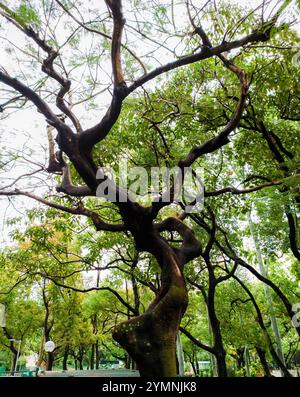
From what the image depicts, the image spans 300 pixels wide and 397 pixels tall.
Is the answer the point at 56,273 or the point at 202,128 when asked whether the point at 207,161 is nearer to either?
the point at 202,128

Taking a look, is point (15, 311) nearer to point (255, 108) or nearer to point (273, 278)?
point (273, 278)

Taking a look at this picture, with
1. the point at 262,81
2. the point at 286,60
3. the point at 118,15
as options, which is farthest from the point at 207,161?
the point at 118,15

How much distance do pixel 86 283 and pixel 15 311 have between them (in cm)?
503

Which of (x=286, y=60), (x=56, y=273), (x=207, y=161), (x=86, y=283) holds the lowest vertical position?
(x=56, y=273)

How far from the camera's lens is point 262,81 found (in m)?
6.60

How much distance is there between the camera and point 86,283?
23469 millimetres

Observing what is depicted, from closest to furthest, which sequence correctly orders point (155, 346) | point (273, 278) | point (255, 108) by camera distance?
point (155, 346) → point (255, 108) → point (273, 278)

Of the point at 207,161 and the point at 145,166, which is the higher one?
the point at 207,161
